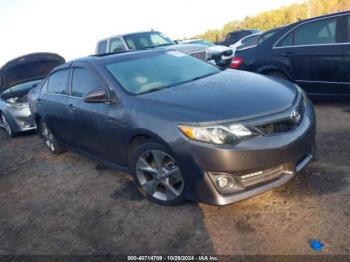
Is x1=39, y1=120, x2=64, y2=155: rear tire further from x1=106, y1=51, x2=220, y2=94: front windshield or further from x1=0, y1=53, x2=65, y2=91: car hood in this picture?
x1=0, y1=53, x2=65, y2=91: car hood

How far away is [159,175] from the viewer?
3.83 m

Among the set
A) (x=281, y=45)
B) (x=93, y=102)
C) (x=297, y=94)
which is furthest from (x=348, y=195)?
(x=281, y=45)

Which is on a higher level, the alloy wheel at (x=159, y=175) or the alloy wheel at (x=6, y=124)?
the alloy wheel at (x=159, y=175)

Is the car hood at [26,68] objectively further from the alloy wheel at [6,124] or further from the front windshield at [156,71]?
the front windshield at [156,71]

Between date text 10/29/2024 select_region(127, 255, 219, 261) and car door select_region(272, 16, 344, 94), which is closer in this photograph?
date text 10/29/2024 select_region(127, 255, 219, 261)

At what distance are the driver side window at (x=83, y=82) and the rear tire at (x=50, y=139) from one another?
4.81 feet

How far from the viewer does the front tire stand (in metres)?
3.65

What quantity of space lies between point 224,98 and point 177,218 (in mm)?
1240

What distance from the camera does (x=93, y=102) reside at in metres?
4.24

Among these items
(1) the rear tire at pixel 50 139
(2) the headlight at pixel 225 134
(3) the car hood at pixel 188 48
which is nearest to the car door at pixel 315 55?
(3) the car hood at pixel 188 48

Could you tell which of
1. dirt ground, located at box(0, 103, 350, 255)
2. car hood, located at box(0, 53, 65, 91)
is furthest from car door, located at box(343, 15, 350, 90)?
car hood, located at box(0, 53, 65, 91)

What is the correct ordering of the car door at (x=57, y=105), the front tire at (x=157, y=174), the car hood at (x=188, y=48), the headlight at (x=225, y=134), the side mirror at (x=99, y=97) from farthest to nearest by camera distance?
the car hood at (x=188, y=48)
the car door at (x=57, y=105)
the side mirror at (x=99, y=97)
the front tire at (x=157, y=174)
the headlight at (x=225, y=134)

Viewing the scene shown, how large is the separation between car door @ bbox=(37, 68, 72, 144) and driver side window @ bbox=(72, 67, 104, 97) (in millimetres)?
260

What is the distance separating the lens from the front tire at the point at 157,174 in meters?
3.65
